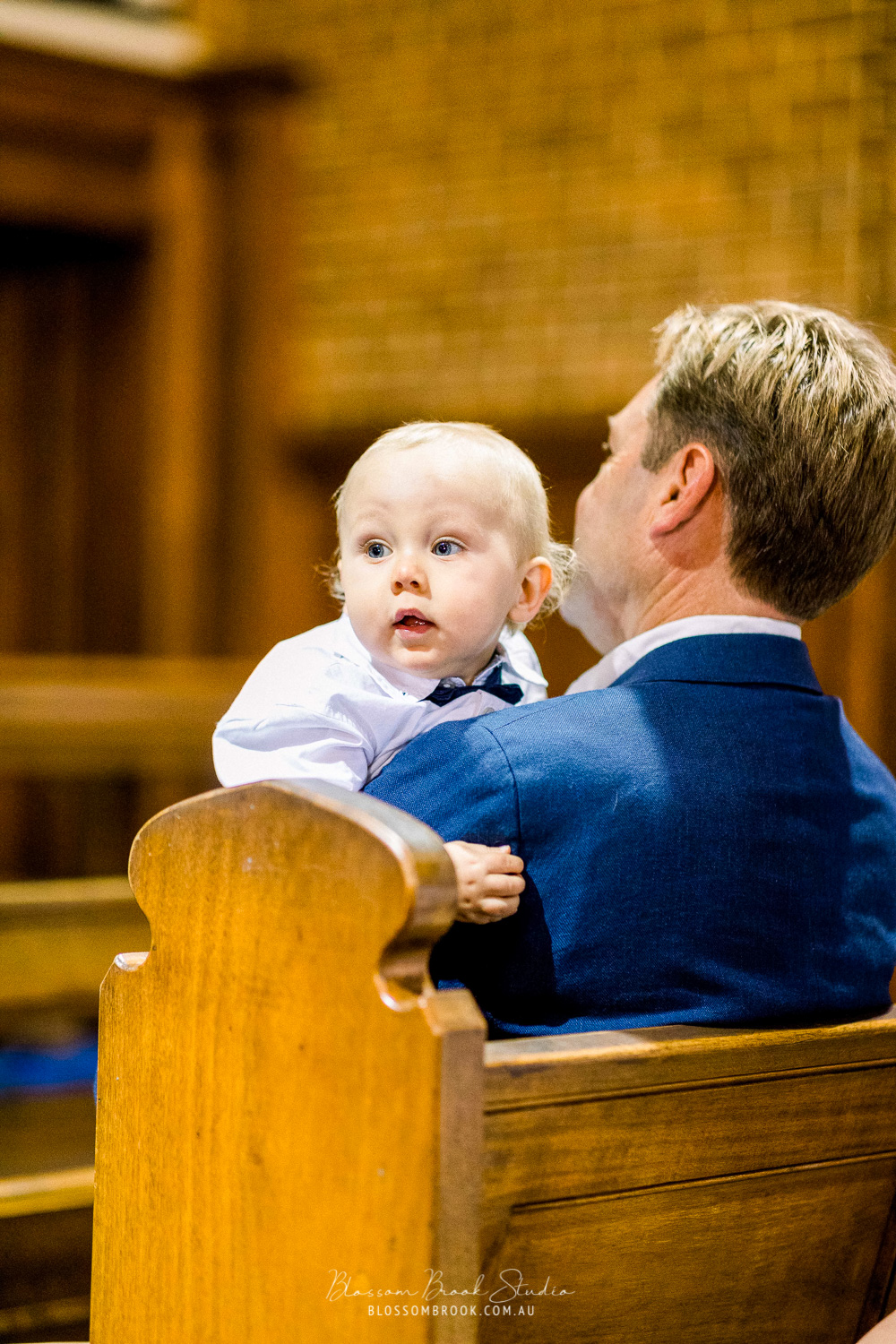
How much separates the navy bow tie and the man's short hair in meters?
0.25

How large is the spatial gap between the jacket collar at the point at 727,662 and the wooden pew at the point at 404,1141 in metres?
0.32

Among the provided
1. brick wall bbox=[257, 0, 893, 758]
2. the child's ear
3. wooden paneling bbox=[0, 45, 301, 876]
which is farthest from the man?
wooden paneling bbox=[0, 45, 301, 876]

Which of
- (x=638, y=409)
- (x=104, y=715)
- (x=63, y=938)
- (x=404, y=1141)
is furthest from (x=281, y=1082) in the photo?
(x=104, y=715)

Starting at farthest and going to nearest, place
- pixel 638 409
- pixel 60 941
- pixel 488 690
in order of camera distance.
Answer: pixel 60 941, pixel 638 409, pixel 488 690

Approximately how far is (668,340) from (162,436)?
14.2ft

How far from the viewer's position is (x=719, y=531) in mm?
1353

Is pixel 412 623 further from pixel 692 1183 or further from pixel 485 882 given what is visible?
pixel 692 1183

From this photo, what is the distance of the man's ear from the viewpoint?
1.34 meters

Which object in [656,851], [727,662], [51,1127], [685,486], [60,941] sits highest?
[685,486]

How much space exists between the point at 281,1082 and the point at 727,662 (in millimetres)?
557

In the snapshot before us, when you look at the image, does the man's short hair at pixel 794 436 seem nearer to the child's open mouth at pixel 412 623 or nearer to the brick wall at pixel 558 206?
the child's open mouth at pixel 412 623

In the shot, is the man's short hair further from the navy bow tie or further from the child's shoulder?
the child's shoulder

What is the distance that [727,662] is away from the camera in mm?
1259

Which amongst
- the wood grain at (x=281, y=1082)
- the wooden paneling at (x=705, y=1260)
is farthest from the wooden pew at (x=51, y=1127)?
the wooden paneling at (x=705, y=1260)
